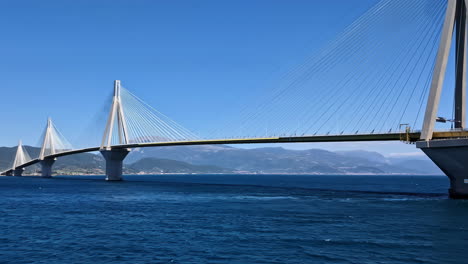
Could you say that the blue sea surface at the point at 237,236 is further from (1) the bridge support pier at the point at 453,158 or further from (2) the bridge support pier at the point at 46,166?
(2) the bridge support pier at the point at 46,166

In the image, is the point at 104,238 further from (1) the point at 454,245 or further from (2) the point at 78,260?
(1) the point at 454,245

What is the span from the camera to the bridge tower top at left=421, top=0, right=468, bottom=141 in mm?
48938

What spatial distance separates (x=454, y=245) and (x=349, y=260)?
25.1 ft

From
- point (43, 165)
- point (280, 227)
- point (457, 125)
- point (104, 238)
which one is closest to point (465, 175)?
point (457, 125)

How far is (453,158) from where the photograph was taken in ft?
161

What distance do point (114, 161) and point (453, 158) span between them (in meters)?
91.0

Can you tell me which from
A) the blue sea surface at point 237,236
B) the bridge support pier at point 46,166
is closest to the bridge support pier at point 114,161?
the bridge support pier at point 46,166

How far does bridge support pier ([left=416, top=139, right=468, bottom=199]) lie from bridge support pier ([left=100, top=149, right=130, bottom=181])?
260 feet

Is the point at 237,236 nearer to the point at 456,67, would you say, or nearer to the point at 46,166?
the point at 456,67

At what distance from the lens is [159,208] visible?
1848 inches

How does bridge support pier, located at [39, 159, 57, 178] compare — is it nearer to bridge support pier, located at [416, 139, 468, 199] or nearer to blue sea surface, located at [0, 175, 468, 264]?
blue sea surface, located at [0, 175, 468, 264]

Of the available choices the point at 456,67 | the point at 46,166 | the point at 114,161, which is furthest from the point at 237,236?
the point at 46,166

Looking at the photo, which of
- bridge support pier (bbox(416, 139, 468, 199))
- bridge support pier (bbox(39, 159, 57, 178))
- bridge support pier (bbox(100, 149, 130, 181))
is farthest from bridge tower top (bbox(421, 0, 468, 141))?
bridge support pier (bbox(39, 159, 57, 178))

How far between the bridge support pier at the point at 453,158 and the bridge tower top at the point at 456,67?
1.42 meters
